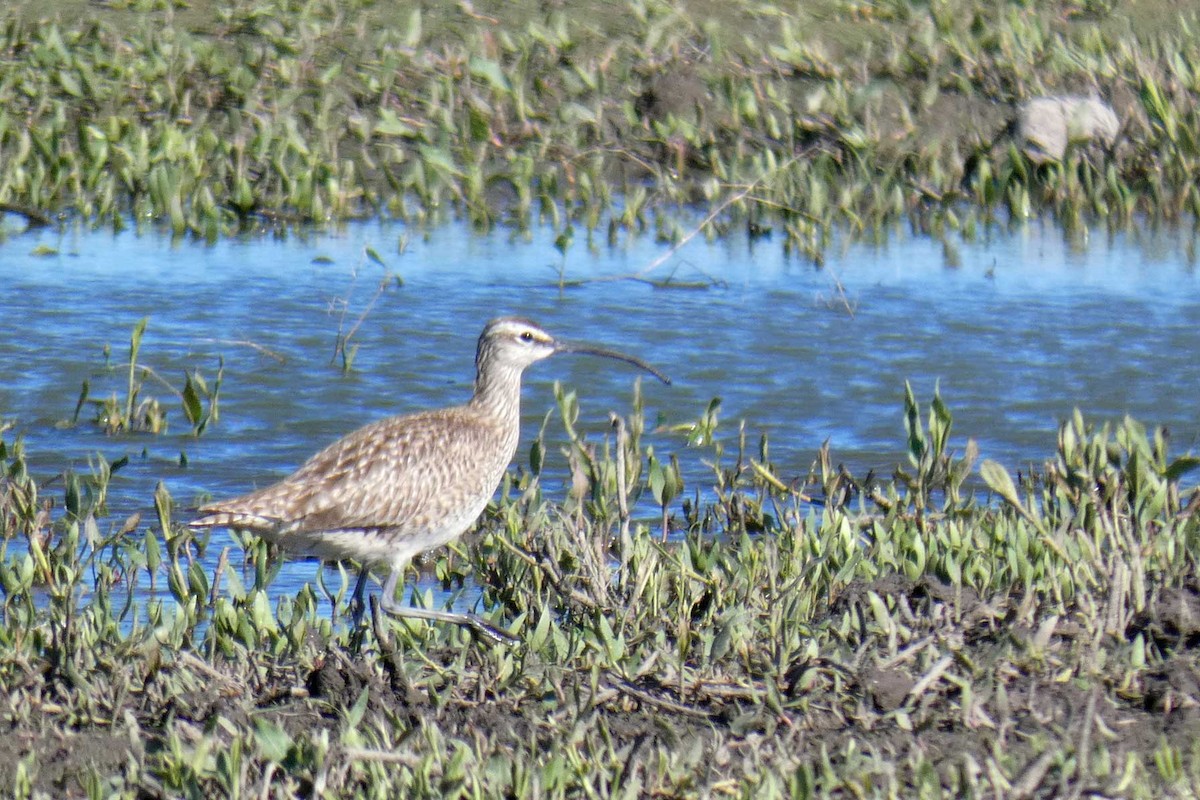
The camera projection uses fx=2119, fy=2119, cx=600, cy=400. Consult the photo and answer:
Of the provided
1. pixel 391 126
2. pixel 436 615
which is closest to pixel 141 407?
pixel 436 615

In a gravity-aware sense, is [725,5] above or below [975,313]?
above

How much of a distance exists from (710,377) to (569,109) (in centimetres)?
378

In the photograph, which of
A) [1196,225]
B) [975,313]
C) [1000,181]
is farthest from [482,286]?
[1196,225]

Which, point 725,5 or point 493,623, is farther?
point 725,5

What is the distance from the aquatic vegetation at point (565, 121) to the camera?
11.6 metres

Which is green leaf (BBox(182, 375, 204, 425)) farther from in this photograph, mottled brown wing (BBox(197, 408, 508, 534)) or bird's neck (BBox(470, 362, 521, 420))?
mottled brown wing (BBox(197, 408, 508, 534))

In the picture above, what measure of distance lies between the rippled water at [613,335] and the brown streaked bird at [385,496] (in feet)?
2.70

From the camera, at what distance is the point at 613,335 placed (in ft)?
31.7

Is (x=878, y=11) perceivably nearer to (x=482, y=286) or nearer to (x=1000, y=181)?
(x=1000, y=181)

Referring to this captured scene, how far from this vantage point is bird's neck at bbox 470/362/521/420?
262 inches

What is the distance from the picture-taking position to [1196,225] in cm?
1178

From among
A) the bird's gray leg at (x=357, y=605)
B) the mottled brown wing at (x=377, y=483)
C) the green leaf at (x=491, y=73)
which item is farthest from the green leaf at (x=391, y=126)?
the bird's gray leg at (x=357, y=605)

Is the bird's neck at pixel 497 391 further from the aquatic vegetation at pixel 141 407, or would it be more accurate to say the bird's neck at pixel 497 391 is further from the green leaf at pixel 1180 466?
the green leaf at pixel 1180 466

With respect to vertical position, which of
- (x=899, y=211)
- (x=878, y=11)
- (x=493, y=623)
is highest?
(x=878, y=11)
